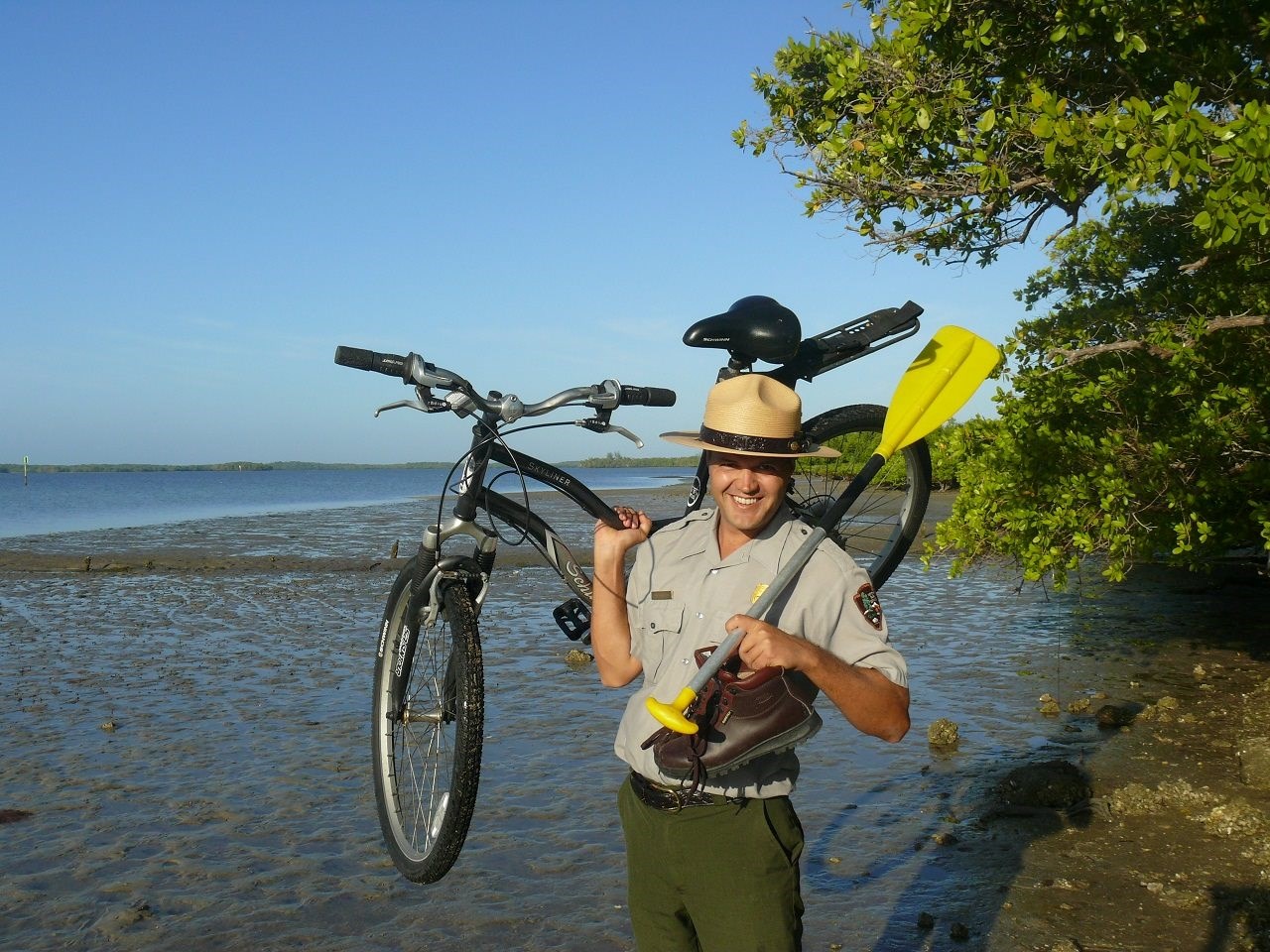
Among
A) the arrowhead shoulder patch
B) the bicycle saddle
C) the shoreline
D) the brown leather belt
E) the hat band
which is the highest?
the bicycle saddle

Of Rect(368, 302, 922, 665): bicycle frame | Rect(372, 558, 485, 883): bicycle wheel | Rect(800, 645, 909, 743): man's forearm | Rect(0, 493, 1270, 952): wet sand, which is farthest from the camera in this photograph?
Rect(0, 493, 1270, 952): wet sand

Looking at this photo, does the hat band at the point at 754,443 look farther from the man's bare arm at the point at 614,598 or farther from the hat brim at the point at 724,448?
the man's bare arm at the point at 614,598

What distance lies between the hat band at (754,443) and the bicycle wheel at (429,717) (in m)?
1.13

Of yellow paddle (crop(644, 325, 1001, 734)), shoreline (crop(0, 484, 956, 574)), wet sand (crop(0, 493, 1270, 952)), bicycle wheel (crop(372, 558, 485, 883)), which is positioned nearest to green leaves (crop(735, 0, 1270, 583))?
wet sand (crop(0, 493, 1270, 952))

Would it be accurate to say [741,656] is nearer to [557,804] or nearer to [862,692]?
[862,692]

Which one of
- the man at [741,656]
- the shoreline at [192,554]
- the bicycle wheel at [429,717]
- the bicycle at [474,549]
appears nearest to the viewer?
the man at [741,656]

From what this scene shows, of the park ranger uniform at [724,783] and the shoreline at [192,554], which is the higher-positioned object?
the park ranger uniform at [724,783]

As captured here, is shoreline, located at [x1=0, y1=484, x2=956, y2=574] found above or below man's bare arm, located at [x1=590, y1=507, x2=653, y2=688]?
below

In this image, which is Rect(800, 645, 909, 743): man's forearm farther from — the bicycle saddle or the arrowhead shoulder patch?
the bicycle saddle

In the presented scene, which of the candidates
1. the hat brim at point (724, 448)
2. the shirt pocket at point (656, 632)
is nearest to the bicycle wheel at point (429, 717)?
the shirt pocket at point (656, 632)

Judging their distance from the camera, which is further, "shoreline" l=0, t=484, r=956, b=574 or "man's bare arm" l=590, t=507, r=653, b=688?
"shoreline" l=0, t=484, r=956, b=574

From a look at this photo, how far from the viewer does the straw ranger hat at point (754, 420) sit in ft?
10.3

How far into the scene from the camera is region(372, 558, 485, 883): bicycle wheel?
3711 mm

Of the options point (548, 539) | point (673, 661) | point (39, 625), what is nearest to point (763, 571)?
point (673, 661)
